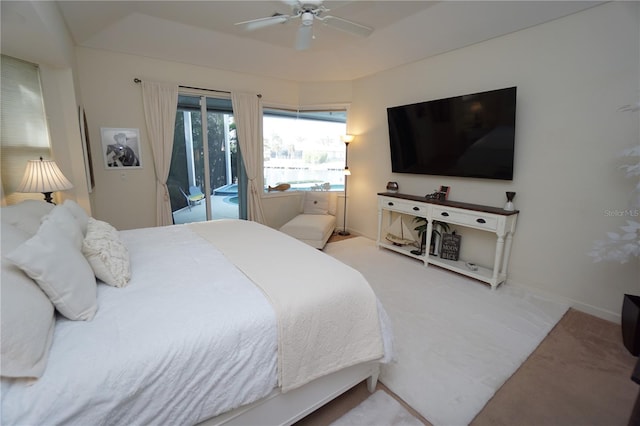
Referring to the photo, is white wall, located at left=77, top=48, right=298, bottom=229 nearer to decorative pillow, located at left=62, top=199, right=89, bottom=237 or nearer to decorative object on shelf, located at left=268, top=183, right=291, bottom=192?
decorative object on shelf, located at left=268, top=183, right=291, bottom=192

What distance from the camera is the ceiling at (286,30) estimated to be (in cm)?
280

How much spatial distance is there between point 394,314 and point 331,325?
134cm

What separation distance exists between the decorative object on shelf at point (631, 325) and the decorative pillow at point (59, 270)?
132 inches

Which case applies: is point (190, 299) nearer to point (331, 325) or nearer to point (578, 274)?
point (331, 325)

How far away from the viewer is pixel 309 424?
1.55 meters

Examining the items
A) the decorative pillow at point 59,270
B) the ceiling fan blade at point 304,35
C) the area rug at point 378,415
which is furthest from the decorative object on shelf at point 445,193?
the decorative pillow at point 59,270

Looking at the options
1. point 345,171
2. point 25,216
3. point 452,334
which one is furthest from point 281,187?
point 25,216

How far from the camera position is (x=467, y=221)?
322 centimetres

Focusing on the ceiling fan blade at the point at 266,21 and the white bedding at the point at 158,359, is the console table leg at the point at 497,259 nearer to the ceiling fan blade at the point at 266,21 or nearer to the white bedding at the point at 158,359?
the white bedding at the point at 158,359

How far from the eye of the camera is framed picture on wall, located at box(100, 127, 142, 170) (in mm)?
3633

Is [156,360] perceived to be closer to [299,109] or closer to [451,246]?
[451,246]

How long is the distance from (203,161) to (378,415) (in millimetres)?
4052

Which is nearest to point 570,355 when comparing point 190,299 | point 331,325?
point 331,325

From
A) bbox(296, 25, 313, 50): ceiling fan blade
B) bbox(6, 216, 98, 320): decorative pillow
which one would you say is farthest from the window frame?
bbox(6, 216, 98, 320): decorative pillow
